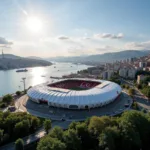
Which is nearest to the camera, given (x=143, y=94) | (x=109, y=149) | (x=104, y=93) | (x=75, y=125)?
(x=109, y=149)

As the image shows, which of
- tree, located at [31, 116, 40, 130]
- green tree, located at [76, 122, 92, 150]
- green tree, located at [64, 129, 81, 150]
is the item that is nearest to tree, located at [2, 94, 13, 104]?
tree, located at [31, 116, 40, 130]

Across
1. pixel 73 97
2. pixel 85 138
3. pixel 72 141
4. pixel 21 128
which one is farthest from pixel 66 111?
pixel 72 141

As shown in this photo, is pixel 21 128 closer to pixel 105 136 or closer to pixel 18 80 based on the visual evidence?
pixel 105 136

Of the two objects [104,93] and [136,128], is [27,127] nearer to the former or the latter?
[136,128]

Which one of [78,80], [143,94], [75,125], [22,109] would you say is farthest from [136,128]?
[78,80]

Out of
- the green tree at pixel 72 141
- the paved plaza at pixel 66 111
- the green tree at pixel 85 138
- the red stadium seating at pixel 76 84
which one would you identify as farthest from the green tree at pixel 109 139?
the red stadium seating at pixel 76 84

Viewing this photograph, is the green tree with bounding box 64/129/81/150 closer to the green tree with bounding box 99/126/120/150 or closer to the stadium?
the green tree with bounding box 99/126/120/150

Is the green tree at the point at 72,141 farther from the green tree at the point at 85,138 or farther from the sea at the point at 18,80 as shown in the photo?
the sea at the point at 18,80
